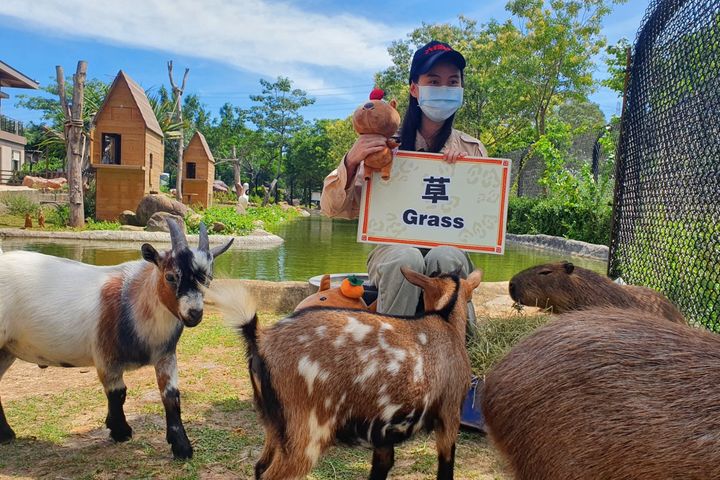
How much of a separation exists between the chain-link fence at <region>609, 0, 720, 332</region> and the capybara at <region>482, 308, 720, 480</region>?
1.73m

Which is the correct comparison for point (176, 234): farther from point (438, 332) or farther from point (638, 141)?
point (638, 141)

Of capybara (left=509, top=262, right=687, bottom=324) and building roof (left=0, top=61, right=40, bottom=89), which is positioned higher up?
building roof (left=0, top=61, right=40, bottom=89)

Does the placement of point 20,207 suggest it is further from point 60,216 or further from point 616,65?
point 616,65

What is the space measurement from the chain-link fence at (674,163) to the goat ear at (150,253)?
9.06 feet

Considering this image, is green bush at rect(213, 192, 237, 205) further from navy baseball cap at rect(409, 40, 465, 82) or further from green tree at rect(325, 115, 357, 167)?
navy baseball cap at rect(409, 40, 465, 82)

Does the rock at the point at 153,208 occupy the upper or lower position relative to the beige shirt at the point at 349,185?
lower

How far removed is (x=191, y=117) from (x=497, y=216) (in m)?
59.8

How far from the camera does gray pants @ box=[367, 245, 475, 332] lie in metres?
3.00

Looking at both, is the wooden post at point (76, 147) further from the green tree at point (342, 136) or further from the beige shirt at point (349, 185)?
the green tree at point (342, 136)

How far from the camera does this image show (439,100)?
10.9 feet

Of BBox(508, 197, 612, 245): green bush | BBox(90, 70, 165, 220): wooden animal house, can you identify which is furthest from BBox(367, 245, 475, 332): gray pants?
BBox(90, 70, 165, 220): wooden animal house

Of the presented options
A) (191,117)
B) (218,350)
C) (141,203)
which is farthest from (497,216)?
(191,117)

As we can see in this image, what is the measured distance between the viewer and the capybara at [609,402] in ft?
4.19

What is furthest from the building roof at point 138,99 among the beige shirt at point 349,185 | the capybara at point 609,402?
the capybara at point 609,402
